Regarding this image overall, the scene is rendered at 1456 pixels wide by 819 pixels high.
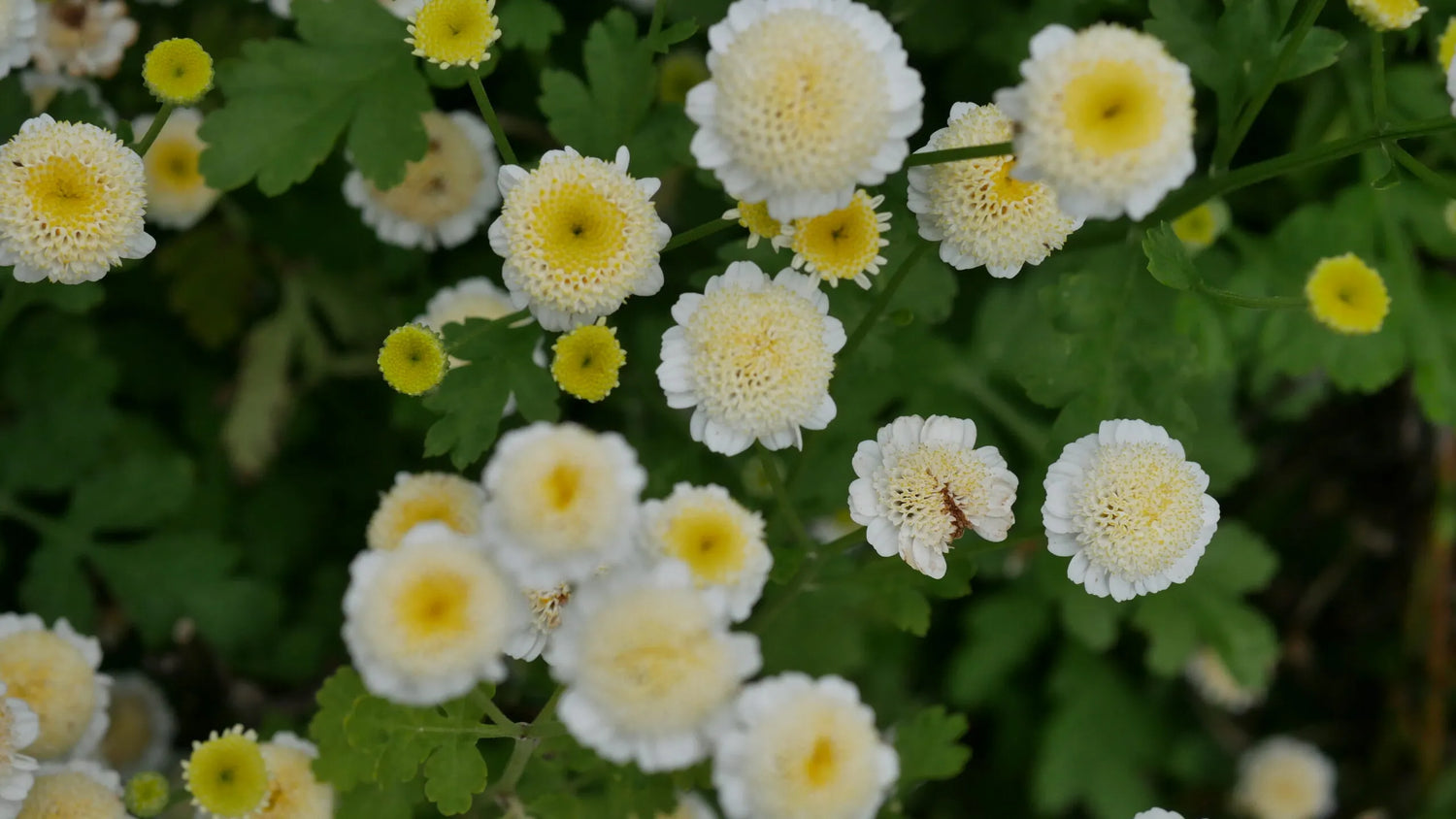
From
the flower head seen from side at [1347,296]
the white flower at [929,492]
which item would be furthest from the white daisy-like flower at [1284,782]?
the white flower at [929,492]

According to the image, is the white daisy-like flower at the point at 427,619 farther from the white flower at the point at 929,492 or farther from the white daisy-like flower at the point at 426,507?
the white flower at the point at 929,492

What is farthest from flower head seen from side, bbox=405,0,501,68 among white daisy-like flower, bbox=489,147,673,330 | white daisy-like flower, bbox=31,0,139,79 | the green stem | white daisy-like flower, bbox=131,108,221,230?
white daisy-like flower, bbox=31,0,139,79

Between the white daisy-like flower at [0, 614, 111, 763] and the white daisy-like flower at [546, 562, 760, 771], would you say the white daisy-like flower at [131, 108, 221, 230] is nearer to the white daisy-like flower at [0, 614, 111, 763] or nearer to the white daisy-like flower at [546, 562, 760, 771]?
the white daisy-like flower at [0, 614, 111, 763]

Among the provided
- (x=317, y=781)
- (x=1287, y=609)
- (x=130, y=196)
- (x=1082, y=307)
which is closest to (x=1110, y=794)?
(x=1287, y=609)

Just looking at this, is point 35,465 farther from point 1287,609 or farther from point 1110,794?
point 1287,609

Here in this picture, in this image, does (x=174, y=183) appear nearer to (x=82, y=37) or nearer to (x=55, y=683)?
(x=82, y=37)

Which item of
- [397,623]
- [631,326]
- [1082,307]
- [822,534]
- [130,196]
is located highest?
[130,196]
